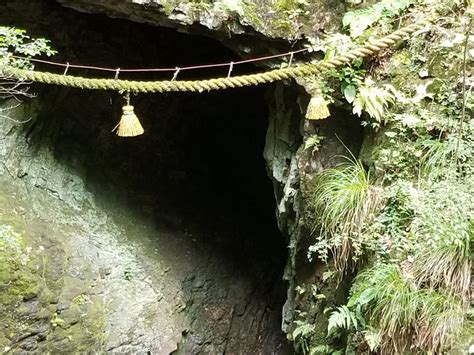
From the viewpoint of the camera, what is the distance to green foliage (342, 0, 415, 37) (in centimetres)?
438

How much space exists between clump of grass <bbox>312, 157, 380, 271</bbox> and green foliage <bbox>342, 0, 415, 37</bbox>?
1238 mm

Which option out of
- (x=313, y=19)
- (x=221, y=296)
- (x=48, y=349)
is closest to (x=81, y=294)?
(x=48, y=349)

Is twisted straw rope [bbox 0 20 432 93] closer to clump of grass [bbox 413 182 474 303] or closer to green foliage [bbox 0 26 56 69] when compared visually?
green foliage [bbox 0 26 56 69]

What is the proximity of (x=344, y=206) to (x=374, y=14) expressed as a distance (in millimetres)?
1790

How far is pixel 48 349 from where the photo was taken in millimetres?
5410

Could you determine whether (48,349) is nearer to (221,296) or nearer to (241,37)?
(221,296)

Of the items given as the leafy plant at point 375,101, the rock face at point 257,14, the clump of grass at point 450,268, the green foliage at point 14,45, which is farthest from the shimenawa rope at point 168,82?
the clump of grass at point 450,268

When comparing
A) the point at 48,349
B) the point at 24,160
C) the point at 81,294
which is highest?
the point at 24,160

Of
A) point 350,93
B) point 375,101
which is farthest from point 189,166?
point 375,101

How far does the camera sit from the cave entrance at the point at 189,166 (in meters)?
6.49

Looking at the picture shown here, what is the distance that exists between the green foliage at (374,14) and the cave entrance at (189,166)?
2.24m

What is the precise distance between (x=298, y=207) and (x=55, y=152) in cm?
333

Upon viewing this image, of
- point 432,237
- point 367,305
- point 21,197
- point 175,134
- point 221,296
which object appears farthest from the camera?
point 175,134

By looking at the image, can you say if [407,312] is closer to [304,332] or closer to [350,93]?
[304,332]
